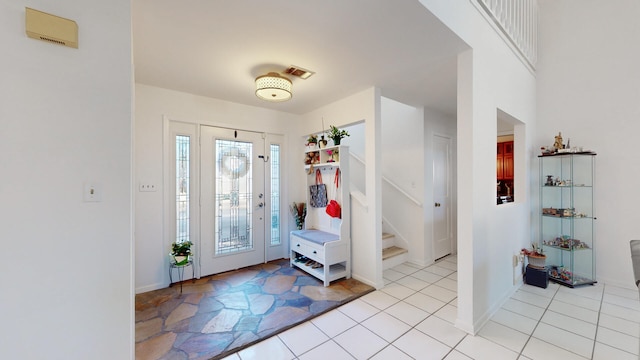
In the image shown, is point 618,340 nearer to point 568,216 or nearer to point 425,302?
point 425,302

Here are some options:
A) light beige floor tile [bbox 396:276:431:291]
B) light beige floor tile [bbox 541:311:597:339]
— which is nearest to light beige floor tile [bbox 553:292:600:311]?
light beige floor tile [bbox 541:311:597:339]

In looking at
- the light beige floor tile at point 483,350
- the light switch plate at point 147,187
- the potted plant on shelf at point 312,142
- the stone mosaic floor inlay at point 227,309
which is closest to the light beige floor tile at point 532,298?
the light beige floor tile at point 483,350

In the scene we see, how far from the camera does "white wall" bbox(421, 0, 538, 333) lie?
2.06 metres

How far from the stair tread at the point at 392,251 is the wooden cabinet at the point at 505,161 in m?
3.45

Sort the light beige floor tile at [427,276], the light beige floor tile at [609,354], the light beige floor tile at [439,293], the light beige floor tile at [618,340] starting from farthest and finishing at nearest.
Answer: the light beige floor tile at [427,276] < the light beige floor tile at [439,293] < the light beige floor tile at [618,340] < the light beige floor tile at [609,354]

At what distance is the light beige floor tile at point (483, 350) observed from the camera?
5.81 feet

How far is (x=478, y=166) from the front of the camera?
2.17 m

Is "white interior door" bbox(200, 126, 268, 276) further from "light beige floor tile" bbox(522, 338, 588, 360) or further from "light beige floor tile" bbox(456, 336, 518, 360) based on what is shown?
"light beige floor tile" bbox(522, 338, 588, 360)

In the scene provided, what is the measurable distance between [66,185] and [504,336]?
317 cm

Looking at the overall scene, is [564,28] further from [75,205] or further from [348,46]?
[75,205]

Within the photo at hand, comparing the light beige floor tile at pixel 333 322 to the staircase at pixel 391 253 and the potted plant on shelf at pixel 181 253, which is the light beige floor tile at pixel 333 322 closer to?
the staircase at pixel 391 253

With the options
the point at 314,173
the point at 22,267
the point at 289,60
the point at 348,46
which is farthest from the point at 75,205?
the point at 314,173

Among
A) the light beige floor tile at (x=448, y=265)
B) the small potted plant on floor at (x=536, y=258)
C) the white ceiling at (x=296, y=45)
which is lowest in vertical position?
the light beige floor tile at (x=448, y=265)

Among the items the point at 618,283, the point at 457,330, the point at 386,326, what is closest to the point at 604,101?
the point at 618,283
